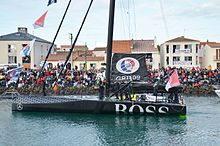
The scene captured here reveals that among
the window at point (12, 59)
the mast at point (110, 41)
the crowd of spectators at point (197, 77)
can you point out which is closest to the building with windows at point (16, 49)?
the window at point (12, 59)

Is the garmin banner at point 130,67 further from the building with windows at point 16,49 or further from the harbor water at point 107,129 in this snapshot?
the building with windows at point 16,49

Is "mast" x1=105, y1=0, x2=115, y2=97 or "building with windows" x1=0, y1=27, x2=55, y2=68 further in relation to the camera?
"building with windows" x1=0, y1=27, x2=55, y2=68

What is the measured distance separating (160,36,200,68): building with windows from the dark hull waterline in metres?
52.3

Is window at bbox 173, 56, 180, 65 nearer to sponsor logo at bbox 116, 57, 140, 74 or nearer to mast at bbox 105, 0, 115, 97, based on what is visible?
sponsor logo at bbox 116, 57, 140, 74

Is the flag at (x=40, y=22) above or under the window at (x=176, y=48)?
under

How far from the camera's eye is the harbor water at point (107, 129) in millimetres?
25359

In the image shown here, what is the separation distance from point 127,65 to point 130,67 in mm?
325

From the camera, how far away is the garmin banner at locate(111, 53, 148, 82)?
33.9m

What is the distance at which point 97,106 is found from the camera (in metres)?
34.2

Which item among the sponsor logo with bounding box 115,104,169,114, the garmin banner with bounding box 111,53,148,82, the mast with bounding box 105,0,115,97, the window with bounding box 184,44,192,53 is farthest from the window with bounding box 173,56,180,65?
the mast with bounding box 105,0,115,97

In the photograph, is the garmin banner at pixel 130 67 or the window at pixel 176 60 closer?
the garmin banner at pixel 130 67

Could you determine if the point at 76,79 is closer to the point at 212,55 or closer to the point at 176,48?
the point at 176,48

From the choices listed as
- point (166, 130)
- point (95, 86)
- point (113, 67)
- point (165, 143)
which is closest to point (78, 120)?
point (113, 67)

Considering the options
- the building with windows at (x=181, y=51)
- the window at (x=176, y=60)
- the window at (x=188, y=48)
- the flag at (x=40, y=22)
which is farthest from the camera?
the window at (x=188, y=48)
